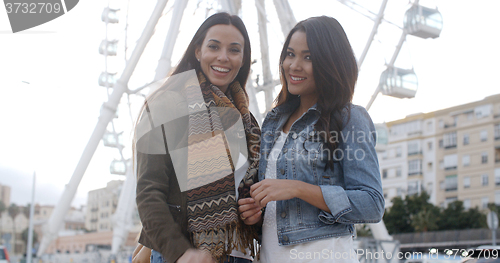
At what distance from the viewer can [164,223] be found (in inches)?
57.3

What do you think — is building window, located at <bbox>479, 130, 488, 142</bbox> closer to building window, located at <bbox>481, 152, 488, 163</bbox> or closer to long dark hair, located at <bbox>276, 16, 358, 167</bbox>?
building window, located at <bbox>481, 152, 488, 163</bbox>

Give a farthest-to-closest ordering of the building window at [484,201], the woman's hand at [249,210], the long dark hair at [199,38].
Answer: the building window at [484,201] < the long dark hair at [199,38] < the woman's hand at [249,210]

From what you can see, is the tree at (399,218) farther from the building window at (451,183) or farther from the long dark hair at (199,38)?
the long dark hair at (199,38)

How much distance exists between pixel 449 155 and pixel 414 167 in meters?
3.47

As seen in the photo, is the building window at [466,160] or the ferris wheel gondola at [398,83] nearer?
the ferris wheel gondola at [398,83]

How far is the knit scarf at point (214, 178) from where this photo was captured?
152 cm

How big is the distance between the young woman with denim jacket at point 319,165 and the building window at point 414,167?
44806 millimetres

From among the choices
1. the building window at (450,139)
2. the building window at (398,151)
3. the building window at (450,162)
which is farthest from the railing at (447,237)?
the building window at (398,151)

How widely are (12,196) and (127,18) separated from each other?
16.0 feet

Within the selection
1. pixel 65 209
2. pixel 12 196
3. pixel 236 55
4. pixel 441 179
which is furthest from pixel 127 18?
pixel 441 179

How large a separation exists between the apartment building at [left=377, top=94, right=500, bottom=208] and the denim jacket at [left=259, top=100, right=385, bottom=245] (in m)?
37.2

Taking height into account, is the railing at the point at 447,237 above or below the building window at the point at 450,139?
below

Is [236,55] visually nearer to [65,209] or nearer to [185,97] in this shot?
[185,97]

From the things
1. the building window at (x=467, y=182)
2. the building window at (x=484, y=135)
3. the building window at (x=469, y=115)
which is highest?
the building window at (x=469, y=115)
